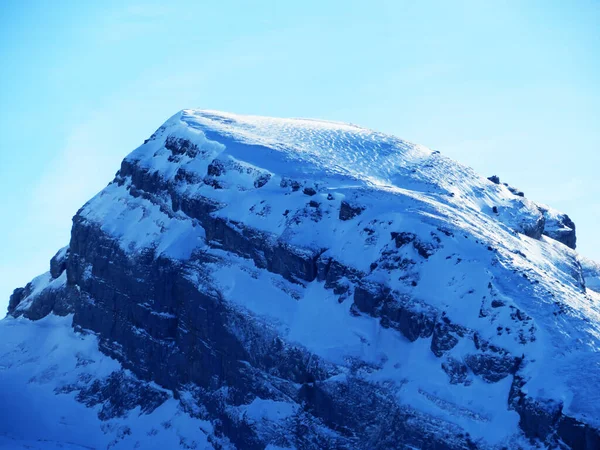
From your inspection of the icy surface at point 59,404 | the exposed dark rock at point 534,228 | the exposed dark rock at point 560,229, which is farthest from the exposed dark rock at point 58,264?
the exposed dark rock at point 560,229

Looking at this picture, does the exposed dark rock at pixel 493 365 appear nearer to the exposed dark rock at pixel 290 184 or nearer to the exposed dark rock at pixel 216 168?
the exposed dark rock at pixel 290 184

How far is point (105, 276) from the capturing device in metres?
129

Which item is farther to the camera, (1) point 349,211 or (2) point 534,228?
(2) point 534,228

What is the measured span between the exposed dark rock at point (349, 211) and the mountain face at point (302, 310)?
0.17 m

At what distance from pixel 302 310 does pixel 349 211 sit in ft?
43.3

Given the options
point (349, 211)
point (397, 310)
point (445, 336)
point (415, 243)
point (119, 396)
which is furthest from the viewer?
point (119, 396)

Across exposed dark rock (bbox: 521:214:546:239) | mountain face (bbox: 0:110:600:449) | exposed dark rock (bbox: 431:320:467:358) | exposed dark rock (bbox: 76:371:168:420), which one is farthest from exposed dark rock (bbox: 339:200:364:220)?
exposed dark rock (bbox: 76:371:168:420)

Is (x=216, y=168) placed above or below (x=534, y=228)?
above

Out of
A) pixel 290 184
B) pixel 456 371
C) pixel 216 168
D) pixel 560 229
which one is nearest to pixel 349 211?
pixel 290 184

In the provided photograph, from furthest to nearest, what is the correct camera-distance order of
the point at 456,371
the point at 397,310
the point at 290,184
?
the point at 290,184 → the point at 397,310 → the point at 456,371

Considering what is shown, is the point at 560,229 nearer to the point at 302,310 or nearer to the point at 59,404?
the point at 302,310

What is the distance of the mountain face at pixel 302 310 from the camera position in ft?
304

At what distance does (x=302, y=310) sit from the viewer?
352 ft

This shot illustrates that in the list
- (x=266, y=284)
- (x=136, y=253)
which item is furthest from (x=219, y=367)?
(x=136, y=253)
